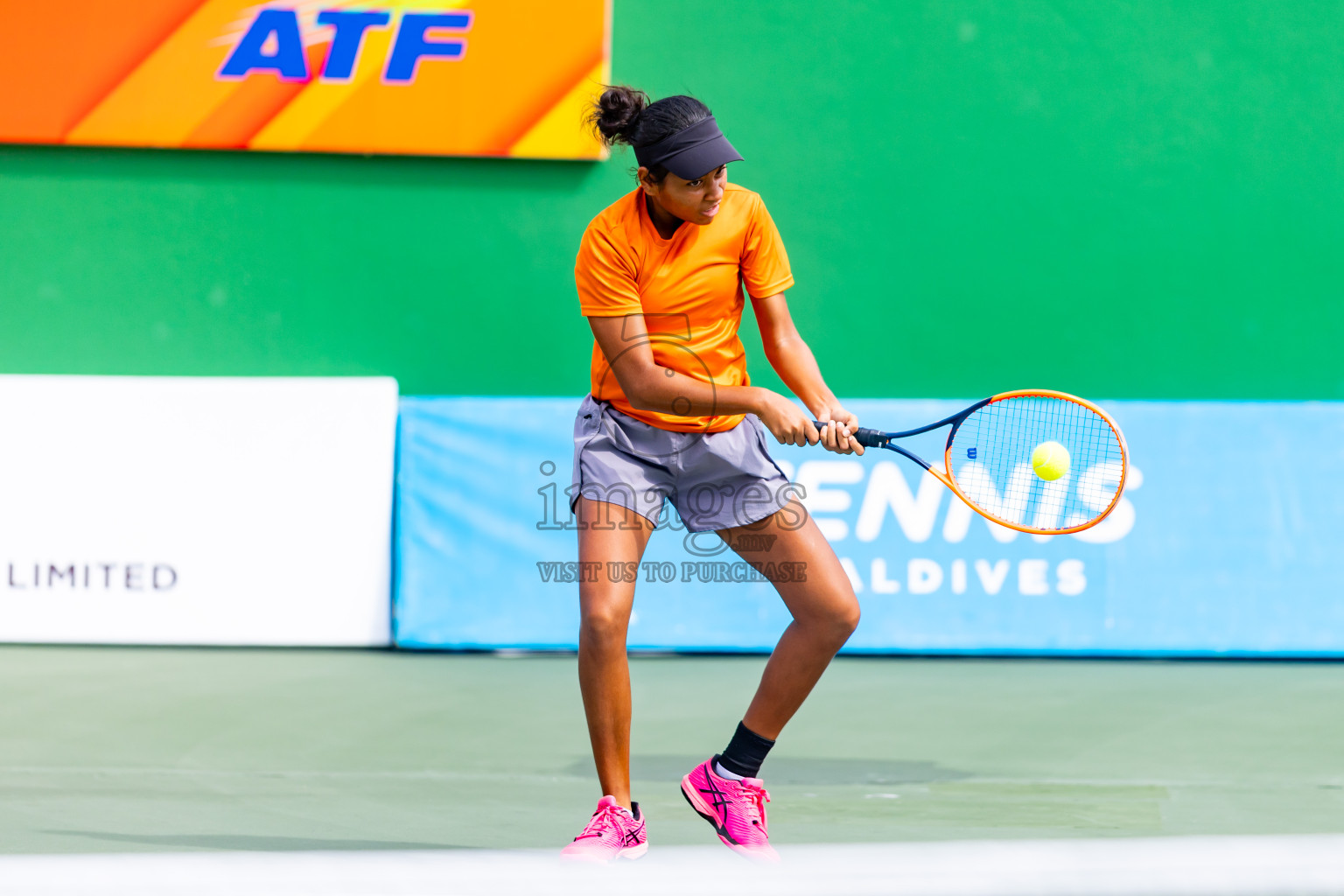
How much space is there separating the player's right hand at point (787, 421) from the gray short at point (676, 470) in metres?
0.21

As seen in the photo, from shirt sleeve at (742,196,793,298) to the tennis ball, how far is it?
71cm

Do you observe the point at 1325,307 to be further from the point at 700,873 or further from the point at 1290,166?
the point at 700,873

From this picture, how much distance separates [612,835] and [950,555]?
2715mm

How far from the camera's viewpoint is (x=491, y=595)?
4.96 meters

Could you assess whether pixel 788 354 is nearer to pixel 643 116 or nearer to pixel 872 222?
pixel 643 116

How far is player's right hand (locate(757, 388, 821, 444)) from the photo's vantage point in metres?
2.42

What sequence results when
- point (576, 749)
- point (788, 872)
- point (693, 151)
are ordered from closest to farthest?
point (788, 872)
point (693, 151)
point (576, 749)

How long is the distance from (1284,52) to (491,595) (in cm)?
396

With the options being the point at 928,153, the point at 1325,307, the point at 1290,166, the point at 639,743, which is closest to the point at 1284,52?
the point at 1290,166

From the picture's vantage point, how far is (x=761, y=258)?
8.86 ft

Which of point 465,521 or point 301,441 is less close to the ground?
point 301,441

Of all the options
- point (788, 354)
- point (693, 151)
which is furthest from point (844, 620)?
point (693, 151)

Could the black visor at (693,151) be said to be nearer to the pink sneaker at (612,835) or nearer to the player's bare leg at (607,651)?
the player's bare leg at (607,651)

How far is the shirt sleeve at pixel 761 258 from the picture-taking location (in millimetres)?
2688
